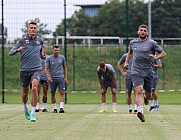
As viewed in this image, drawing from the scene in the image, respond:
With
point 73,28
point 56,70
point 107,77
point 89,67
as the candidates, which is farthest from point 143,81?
point 89,67

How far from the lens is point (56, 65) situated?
20.1 meters

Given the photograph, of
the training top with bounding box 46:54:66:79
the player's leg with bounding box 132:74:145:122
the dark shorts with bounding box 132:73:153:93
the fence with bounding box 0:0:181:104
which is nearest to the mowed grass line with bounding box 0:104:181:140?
the player's leg with bounding box 132:74:145:122

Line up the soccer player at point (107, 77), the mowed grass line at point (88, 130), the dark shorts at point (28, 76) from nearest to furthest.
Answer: the mowed grass line at point (88, 130), the dark shorts at point (28, 76), the soccer player at point (107, 77)

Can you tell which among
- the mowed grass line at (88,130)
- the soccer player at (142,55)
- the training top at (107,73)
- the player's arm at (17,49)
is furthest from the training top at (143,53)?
the training top at (107,73)

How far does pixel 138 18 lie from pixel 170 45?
2.46 m

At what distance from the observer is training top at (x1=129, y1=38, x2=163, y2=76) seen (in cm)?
1462

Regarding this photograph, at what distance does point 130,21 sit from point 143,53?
1827cm

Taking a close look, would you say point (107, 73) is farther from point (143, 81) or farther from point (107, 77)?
point (143, 81)

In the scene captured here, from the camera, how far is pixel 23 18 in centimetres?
2725

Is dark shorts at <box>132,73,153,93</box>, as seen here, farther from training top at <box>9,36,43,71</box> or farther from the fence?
the fence

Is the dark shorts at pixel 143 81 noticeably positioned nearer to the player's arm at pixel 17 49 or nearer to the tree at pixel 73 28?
the player's arm at pixel 17 49

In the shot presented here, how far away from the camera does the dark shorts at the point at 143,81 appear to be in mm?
14625

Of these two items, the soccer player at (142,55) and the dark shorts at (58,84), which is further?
the dark shorts at (58,84)

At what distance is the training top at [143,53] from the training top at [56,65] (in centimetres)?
551
